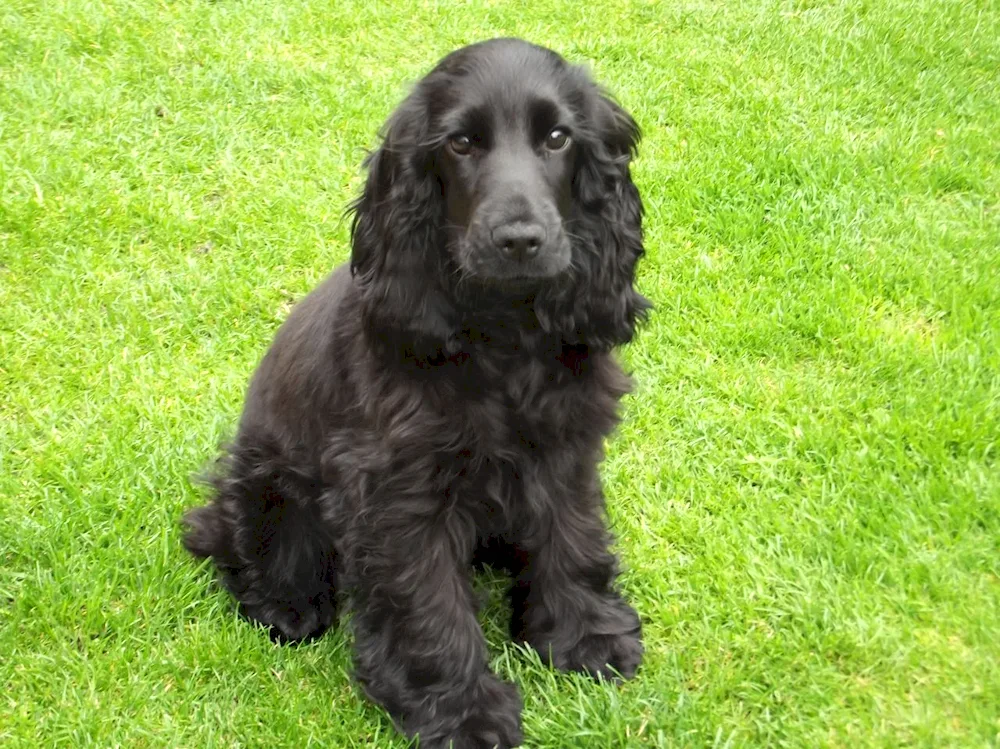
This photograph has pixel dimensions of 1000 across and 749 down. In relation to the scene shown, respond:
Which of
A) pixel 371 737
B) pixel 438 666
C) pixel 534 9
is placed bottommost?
pixel 371 737

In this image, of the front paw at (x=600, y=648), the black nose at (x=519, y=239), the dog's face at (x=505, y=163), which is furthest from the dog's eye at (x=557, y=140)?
the front paw at (x=600, y=648)

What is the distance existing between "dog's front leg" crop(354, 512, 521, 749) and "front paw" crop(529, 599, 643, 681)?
19 cm

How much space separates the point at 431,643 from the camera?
2.57 metres

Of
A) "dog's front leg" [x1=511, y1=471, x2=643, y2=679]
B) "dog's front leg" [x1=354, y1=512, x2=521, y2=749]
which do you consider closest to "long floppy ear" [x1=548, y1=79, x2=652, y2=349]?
"dog's front leg" [x1=511, y1=471, x2=643, y2=679]

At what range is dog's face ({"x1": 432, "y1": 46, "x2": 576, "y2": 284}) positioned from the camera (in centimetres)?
221

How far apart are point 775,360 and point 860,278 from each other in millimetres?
622

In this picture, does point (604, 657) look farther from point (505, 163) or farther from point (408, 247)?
point (505, 163)

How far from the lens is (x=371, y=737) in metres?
2.63

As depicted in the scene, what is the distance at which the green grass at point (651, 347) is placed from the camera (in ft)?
8.74

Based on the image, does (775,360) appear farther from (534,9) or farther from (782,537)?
(534,9)

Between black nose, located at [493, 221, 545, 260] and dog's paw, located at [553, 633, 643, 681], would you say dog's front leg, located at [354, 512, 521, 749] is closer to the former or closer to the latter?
dog's paw, located at [553, 633, 643, 681]

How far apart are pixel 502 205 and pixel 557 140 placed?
11.3 inches

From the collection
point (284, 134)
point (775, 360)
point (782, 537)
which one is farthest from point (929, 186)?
point (284, 134)

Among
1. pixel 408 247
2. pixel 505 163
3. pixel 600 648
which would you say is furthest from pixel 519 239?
pixel 600 648
